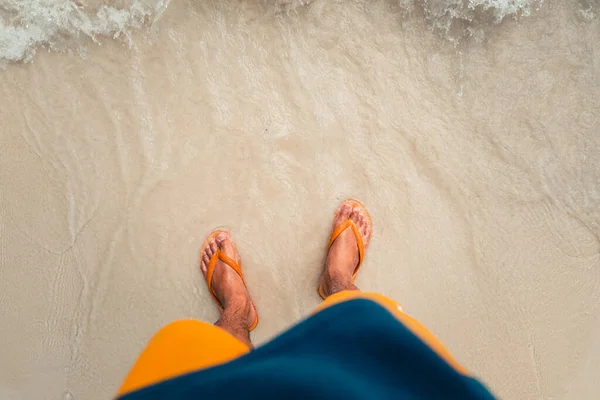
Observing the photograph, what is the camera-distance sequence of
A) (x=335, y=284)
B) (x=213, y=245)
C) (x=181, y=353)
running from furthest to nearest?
(x=213, y=245)
(x=335, y=284)
(x=181, y=353)

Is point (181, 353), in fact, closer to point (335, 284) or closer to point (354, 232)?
point (335, 284)

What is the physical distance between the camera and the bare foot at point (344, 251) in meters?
1.97

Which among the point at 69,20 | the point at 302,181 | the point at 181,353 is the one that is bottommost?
the point at 181,353

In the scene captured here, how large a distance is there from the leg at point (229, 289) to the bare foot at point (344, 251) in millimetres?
337

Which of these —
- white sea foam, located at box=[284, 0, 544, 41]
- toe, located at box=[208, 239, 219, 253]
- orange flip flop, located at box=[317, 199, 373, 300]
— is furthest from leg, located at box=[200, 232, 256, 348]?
white sea foam, located at box=[284, 0, 544, 41]

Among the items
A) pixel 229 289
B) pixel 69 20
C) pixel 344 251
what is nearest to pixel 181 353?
pixel 229 289

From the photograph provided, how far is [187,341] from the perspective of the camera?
1364 mm

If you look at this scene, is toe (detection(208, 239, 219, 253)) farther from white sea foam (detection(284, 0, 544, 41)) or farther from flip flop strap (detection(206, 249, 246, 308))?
white sea foam (detection(284, 0, 544, 41))

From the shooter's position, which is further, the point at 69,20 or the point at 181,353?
the point at 69,20

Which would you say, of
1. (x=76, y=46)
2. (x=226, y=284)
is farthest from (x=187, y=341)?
(x=76, y=46)

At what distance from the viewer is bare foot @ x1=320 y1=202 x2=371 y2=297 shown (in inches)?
77.5

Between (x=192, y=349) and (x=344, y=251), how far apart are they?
34.1 inches

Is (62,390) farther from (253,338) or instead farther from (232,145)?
(232,145)

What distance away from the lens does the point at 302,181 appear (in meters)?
2.07
